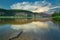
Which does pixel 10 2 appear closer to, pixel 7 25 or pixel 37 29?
pixel 7 25

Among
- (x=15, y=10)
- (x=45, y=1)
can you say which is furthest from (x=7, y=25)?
(x=45, y=1)

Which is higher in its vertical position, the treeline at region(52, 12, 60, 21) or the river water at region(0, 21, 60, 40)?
the treeline at region(52, 12, 60, 21)

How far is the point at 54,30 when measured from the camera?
1199 millimetres

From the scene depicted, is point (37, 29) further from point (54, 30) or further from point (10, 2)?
point (10, 2)

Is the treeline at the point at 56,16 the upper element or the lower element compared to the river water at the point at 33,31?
upper

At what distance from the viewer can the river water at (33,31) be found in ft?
3.87

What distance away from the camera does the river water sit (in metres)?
1.18

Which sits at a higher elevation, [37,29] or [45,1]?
[45,1]

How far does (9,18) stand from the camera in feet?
3.93

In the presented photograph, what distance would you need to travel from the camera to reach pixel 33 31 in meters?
1.20

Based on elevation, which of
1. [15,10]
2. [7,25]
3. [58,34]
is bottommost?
[58,34]

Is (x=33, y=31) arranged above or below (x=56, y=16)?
below

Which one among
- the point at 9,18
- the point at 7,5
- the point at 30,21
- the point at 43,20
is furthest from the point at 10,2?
the point at 43,20

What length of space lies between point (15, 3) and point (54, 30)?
1.77 ft
